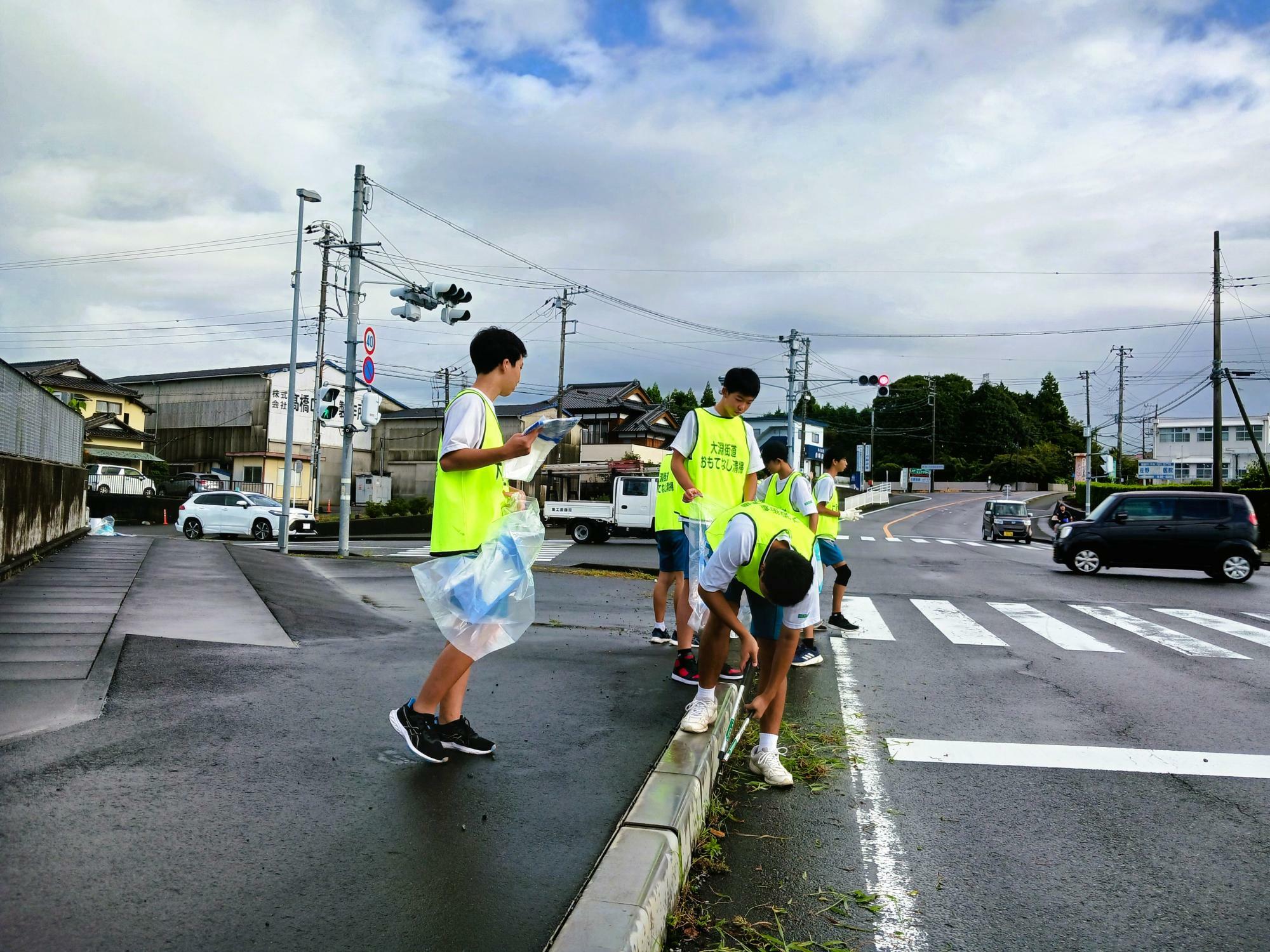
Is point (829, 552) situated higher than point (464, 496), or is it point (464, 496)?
point (464, 496)

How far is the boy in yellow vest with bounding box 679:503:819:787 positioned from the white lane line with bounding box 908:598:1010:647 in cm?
455

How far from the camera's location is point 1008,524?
35.9 metres

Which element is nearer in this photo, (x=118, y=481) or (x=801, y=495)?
(x=801, y=495)

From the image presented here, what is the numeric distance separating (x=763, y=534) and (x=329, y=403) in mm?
15105

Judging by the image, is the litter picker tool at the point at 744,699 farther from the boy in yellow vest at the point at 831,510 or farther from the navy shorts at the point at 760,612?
the boy in yellow vest at the point at 831,510

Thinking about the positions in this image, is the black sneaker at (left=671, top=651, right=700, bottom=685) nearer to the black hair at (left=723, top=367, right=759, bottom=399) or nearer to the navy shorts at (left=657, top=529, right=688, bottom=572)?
the navy shorts at (left=657, top=529, right=688, bottom=572)

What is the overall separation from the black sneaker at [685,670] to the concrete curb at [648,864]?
1477 mm

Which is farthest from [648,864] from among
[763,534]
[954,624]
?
[954,624]

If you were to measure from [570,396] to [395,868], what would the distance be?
5107 centimetres

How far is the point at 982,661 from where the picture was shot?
6.99 metres

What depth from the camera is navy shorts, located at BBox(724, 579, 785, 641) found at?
155 inches

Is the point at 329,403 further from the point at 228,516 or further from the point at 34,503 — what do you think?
the point at 228,516

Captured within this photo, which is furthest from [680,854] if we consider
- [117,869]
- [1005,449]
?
[1005,449]

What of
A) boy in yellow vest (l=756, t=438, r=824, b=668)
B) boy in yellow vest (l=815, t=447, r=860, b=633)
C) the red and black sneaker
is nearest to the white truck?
boy in yellow vest (l=815, t=447, r=860, b=633)
